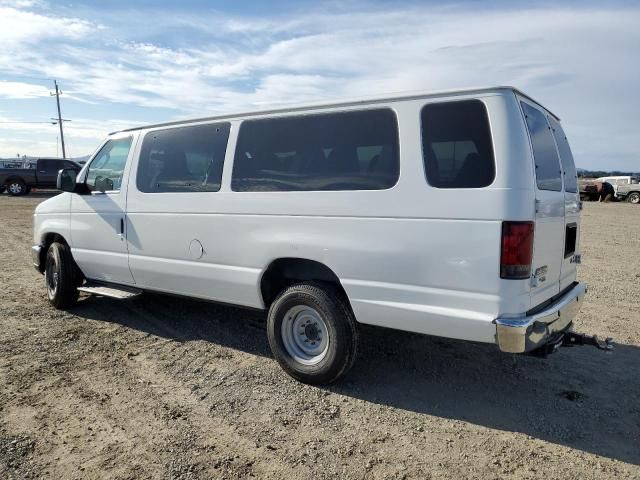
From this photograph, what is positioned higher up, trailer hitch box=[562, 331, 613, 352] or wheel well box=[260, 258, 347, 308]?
wheel well box=[260, 258, 347, 308]

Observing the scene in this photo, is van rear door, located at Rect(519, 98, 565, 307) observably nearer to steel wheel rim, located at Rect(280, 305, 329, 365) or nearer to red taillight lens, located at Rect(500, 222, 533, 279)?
red taillight lens, located at Rect(500, 222, 533, 279)

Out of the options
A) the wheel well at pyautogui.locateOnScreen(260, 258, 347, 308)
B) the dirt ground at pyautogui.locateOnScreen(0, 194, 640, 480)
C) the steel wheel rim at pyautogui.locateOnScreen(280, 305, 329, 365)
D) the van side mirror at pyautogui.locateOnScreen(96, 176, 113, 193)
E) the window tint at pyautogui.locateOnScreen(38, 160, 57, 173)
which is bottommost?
the dirt ground at pyautogui.locateOnScreen(0, 194, 640, 480)

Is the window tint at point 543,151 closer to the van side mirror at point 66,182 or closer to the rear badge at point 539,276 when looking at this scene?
the rear badge at point 539,276

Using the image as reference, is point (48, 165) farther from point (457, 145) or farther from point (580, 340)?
point (580, 340)

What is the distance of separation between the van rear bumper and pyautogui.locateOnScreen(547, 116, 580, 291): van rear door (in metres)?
0.39

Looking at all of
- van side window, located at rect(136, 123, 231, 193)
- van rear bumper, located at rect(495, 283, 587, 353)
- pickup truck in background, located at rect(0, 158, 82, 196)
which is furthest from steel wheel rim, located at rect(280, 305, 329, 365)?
pickup truck in background, located at rect(0, 158, 82, 196)

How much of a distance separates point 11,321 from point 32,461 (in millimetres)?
3142

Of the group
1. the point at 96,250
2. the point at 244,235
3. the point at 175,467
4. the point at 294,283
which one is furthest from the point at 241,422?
Answer: the point at 96,250

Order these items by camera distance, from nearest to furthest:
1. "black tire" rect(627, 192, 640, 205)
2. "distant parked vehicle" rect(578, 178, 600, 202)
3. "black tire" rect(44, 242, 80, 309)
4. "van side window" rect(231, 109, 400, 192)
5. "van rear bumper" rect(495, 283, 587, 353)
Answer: "van rear bumper" rect(495, 283, 587, 353) → "van side window" rect(231, 109, 400, 192) → "black tire" rect(44, 242, 80, 309) → "black tire" rect(627, 192, 640, 205) → "distant parked vehicle" rect(578, 178, 600, 202)

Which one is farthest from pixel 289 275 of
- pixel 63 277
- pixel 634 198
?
pixel 634 198

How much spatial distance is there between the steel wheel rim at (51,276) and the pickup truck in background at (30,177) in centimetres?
2144

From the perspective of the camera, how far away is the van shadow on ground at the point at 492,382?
11.7ft

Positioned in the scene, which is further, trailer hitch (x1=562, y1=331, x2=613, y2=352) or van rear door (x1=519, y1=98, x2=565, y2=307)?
trailer hitch (x1=562, y1=331, x2=613, y2=352)

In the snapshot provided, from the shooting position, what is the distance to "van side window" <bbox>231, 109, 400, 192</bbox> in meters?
3.75
